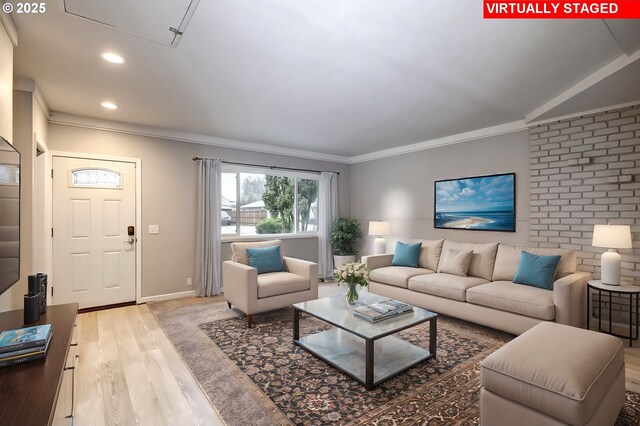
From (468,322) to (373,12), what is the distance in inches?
136

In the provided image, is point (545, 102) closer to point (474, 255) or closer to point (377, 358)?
point (474, 255)

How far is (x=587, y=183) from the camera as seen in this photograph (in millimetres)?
3604

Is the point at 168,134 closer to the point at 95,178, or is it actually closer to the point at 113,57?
the point at 95,178

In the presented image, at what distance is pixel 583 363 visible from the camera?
1.66 metres

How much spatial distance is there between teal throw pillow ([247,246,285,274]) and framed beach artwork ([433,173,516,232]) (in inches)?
107

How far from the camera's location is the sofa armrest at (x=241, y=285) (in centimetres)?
355

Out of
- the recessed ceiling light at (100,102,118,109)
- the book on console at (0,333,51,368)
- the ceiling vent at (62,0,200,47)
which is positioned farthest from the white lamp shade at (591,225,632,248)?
the recessed ceiling light at (100,102,118,109)

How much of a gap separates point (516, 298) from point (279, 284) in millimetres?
2561

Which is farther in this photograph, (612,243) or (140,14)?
(612,243)

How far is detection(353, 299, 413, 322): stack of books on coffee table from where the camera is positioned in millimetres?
2689

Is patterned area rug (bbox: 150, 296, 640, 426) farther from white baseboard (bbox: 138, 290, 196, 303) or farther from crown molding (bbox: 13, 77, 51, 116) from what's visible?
crown molding (bbox: 13, 77, 51, 116)

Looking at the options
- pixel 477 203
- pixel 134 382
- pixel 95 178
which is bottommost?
pixel 134 382

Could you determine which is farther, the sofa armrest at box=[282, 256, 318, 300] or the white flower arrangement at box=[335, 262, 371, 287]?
the sofa armrest at box=[282, 256, 318, 300]

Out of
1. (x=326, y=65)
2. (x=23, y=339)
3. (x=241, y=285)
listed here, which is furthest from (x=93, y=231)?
(x=326, y=65)
